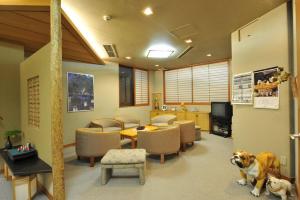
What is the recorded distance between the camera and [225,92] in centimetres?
652

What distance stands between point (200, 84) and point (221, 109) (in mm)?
1536

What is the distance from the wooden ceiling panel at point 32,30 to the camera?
2.62m

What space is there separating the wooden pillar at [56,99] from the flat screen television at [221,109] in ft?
16.7

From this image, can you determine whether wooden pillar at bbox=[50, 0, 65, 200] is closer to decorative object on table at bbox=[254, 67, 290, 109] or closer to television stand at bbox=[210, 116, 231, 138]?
decorative object on table at bbox=[254, 67, 290, 109]

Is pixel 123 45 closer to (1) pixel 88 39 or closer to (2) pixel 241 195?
(1) pixel 88 39

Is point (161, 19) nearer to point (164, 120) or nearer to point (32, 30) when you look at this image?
point (32, 30)

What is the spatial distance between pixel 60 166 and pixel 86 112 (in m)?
3.57

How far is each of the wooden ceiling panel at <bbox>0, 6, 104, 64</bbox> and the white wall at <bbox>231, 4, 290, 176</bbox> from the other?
126 inches

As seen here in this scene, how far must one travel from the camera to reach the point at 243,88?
3521 mm

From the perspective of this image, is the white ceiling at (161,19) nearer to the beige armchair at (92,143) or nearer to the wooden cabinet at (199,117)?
the beige armchair at (92,143)

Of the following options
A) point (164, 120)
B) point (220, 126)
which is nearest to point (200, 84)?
point (220, 126)

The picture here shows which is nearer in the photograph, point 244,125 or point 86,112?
point 244,125

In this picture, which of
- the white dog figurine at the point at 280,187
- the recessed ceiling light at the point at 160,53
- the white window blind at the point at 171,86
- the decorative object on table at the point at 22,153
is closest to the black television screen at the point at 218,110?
the white window blind at the point at 171,86

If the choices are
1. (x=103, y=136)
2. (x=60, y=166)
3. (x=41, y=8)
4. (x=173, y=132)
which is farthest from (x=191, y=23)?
(x=60, y=166)
